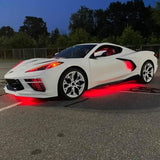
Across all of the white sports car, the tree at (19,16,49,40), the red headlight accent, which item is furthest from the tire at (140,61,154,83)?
the tree at (19,16,49,40)

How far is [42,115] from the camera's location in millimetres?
3564

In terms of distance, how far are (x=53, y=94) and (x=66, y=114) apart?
0.73 m

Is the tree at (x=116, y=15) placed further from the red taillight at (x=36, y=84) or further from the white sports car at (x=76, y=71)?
the red taillight at (x=36, y=84)

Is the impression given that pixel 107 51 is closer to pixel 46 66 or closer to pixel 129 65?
pixel 129 65

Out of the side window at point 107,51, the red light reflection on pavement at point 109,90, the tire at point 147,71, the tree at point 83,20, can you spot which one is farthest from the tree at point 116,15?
the side window at point 107,51

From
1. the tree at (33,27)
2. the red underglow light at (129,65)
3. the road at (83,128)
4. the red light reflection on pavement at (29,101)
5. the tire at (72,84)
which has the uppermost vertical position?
the tree at (33,27)

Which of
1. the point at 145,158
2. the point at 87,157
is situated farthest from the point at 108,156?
the point at 145,158

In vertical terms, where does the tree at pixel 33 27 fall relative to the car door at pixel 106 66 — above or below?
above

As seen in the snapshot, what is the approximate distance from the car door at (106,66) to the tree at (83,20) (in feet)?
149

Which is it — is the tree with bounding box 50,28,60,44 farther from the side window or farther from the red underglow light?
the red underglow light

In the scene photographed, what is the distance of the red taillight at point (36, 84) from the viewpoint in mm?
4043

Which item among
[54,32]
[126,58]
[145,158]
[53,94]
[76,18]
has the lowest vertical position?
[145,158]

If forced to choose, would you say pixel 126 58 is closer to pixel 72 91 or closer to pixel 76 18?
pixel 72 91

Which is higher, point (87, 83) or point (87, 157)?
point (87, 83)
